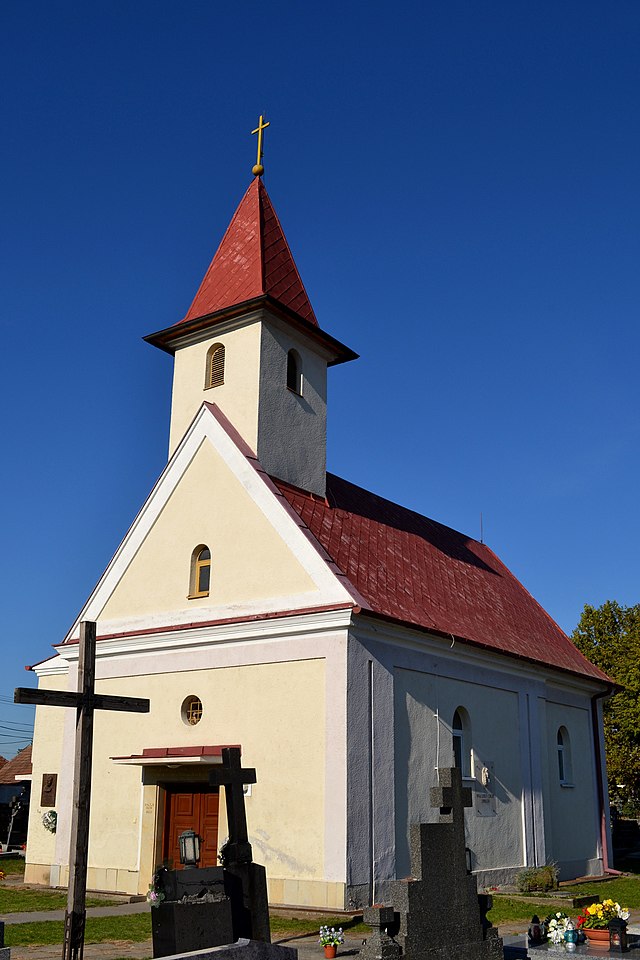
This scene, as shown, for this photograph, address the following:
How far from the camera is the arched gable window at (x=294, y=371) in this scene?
70.1 feet

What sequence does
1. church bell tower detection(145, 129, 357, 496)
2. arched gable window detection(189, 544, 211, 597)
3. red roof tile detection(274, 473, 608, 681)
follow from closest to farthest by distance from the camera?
red roof tile detection(274, 473, 608, 681) < arched gable window detection(189, 544, 211, 597) < church bell tower detection(145, 129, 357, 496)

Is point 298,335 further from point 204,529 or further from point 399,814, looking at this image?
point 399,814

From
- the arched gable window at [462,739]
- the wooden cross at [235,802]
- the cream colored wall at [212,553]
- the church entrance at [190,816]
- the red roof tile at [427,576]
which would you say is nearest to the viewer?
the wooden cross at [235,802]

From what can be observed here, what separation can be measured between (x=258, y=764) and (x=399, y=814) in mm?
2693

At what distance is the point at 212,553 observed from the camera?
62.7 ft

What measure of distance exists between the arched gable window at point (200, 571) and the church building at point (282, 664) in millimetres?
41

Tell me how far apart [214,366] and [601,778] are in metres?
15.8

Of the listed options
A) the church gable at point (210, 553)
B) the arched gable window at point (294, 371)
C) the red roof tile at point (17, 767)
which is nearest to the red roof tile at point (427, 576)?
the church gable at point (210, 553)

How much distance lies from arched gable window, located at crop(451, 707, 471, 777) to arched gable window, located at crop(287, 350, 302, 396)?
7.89m

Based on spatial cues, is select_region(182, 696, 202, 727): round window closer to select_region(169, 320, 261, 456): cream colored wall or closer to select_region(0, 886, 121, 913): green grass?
select_region(0, 886, 121, 913): green grass

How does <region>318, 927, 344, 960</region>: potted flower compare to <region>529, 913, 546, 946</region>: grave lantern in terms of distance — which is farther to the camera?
<region>318, 927, 344, 960</region>: potted flower

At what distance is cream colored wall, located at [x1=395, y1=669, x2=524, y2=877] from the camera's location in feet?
57.1

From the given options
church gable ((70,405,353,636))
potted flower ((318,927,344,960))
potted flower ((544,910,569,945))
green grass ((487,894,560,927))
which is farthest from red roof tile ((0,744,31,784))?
potted flower ((544,910,569,945))

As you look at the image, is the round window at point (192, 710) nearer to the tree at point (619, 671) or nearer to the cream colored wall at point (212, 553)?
the cream colored wall at point (212, 553)
